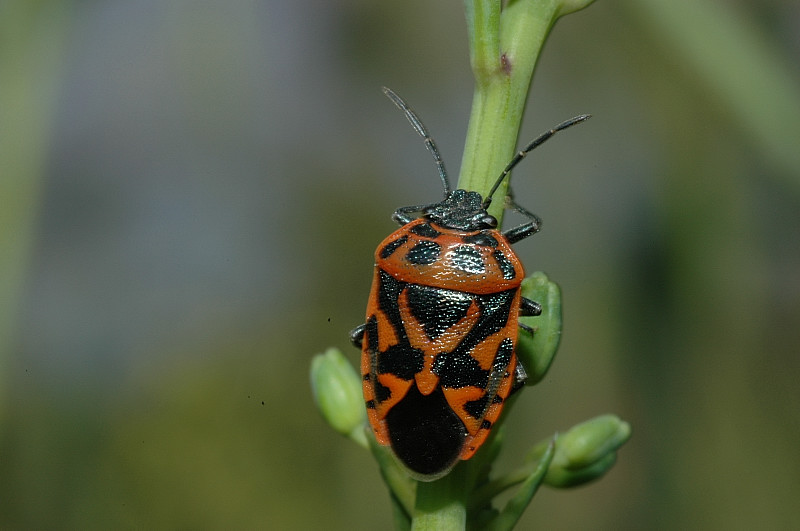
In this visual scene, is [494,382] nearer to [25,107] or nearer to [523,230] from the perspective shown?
[523,230]

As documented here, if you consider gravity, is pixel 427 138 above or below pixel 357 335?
above

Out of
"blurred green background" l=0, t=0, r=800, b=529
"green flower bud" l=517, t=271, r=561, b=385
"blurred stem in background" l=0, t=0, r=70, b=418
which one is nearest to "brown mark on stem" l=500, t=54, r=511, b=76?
"green flower bud" l=517, t=271, r=561, b=385

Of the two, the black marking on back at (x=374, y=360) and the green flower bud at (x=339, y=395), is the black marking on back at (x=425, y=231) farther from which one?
the green flower bud at (x=339, y=395)

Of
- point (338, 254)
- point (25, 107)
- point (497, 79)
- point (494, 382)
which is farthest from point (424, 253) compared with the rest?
point (338, 254)

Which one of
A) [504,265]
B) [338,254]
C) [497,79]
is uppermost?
[497,79]

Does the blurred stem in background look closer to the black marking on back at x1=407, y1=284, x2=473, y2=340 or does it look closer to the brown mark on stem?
the black marking on back at x1=407, y1=284, x2=473, y2=340

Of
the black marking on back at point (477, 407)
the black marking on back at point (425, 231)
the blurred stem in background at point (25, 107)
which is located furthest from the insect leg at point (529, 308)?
the blurred stem in background at point (25, 107)
